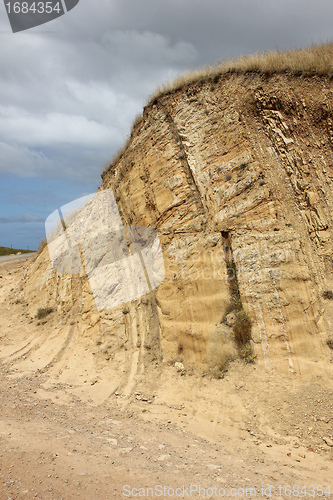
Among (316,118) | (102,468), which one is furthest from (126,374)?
(316,118)

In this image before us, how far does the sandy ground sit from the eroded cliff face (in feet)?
1.85

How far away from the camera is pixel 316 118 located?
848cm

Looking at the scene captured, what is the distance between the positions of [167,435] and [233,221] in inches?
181

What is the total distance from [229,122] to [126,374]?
22.2ft

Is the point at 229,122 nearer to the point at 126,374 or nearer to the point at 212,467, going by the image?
the point at 126,374

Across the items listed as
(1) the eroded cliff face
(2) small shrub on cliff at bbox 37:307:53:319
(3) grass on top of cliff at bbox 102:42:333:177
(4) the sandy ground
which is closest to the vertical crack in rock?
(1) the eroded cliff face

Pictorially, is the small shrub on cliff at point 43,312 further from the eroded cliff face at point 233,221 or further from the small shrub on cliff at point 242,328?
the small shrub on cliff at point 242,328

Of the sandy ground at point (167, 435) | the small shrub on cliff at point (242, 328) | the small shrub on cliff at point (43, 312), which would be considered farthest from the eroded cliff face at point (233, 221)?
the small shrub on cliff at point (43, 312)

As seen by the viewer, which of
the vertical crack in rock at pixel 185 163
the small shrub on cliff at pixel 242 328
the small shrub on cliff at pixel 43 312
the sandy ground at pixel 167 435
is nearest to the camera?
the sandy ground at pixel 167 435

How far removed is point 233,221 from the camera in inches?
295

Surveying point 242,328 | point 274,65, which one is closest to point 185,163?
point 274,65

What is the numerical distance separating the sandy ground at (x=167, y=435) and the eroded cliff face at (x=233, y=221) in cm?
56

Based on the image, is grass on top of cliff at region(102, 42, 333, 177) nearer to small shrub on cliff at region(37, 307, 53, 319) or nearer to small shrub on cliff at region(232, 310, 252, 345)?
small shrub on cliff at region(232, 310, 252, 345)

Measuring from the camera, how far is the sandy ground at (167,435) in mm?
3771
